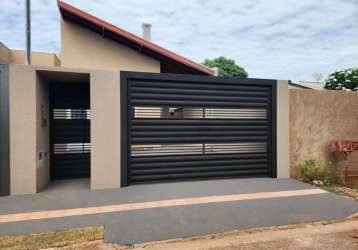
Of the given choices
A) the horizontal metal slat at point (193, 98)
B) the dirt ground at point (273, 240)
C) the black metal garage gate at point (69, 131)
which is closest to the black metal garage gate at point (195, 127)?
the horizontal metal slat at point (193, 98)

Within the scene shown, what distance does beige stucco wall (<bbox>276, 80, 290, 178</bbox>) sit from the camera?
20.9 feet

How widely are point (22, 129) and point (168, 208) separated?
324 cm

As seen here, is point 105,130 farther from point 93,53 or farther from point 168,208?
point 93,53

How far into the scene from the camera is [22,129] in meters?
4.87

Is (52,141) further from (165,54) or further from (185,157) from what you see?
(165,54)

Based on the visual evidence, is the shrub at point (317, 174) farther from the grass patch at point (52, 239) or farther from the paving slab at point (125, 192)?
the grass patch at point (52, 239)

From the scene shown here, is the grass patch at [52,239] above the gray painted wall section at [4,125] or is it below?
below

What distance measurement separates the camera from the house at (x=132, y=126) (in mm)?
4891

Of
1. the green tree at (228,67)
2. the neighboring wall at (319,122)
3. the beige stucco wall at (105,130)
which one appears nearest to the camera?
the beige stucco wall at (105,130)

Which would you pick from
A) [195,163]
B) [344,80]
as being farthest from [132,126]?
[344,80]

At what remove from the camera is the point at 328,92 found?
6805mm

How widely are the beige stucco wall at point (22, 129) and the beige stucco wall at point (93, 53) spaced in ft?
14.8

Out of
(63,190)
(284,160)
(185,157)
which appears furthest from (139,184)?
(284,160)

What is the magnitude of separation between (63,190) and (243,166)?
14.0 ft
